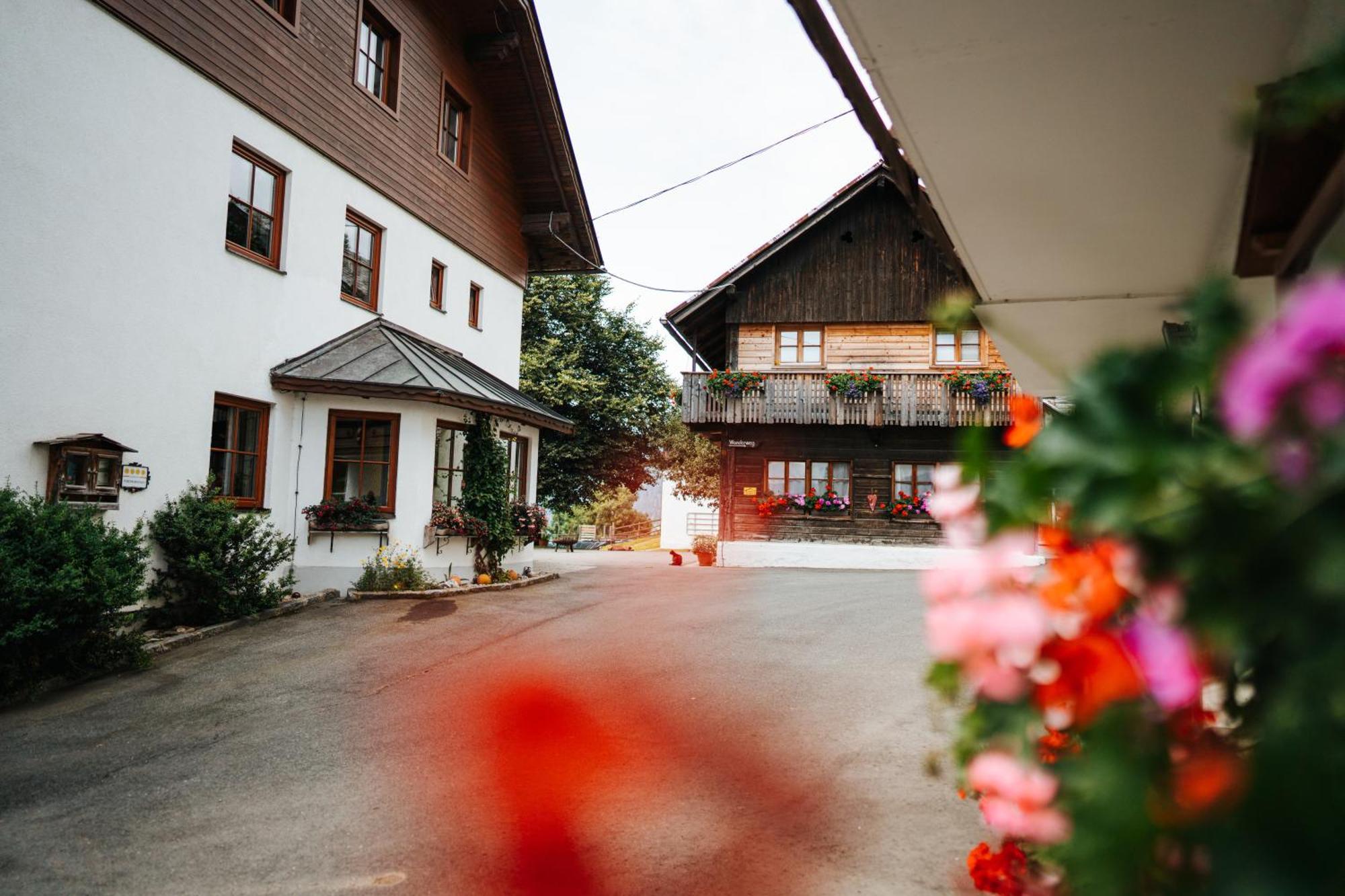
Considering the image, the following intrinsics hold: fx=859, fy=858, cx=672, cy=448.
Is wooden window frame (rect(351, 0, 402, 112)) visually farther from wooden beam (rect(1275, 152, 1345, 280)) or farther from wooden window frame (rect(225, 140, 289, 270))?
wooden beam (rect(1275, 152, 1345, 280))

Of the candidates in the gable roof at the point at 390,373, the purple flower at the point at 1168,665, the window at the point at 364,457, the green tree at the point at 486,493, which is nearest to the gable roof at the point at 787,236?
the gable roof at the point at 390,373

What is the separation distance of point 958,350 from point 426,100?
536 inches

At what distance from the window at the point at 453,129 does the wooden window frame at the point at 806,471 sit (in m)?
10.1

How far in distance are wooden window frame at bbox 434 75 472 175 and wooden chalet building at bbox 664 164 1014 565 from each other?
7144 mm

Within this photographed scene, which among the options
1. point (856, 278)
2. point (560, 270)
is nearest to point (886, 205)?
point (856, 278)

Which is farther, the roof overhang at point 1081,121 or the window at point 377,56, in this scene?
the window at point 377,56

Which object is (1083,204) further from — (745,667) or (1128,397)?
(745,667)

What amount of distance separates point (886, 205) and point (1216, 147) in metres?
18.9

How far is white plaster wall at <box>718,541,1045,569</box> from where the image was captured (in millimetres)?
19797

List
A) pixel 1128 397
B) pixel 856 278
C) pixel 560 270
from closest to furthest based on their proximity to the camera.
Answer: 1. pixel 1128 397
2. pixel 560 270
3. pixel 856 278

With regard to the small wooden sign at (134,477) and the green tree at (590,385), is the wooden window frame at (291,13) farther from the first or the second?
the green tree at (590,385)

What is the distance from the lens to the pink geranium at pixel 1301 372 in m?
0.57

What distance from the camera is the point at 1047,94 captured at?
3.26 meters

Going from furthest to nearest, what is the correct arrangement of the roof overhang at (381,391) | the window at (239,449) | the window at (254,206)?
the roof overhang at (381,391)
the window at (254,206)
the window at (239,449)
